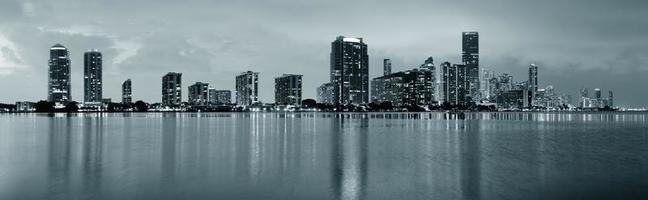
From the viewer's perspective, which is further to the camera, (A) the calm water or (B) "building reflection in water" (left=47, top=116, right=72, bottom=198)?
(B) "building reflection in water" (left=47, top=116, right=72, bottom=198)

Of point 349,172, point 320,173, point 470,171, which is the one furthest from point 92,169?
point 470,171

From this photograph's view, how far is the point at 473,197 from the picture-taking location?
64.2ft

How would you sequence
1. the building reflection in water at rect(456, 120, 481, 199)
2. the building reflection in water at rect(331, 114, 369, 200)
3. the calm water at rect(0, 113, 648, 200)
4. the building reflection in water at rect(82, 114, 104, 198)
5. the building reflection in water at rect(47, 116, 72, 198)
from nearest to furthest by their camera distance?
the calm water at rect(0, 113, 648, 200) → the building reflection in water at rect(331, 114, 369, 200) → the building reflection in water at rect(456, 120, 481, 199) → the building reflection in water at rect(47, 116, 72, 198) → the building reflection in water at rect(82, 114, 104, 198)

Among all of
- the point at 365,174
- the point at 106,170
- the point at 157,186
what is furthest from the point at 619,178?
→ the point at 106,170

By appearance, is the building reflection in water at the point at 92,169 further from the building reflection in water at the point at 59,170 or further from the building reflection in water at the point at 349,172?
the building reflection in water at the point at 349,172

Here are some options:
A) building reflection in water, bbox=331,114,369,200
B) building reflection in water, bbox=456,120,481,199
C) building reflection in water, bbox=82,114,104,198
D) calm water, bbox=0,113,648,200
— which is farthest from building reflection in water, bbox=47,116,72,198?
building reflection in water, bbox=456,120,481,199

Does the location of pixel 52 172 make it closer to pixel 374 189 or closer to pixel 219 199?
pixel 219 199

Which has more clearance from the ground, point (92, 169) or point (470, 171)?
point (92, 169)

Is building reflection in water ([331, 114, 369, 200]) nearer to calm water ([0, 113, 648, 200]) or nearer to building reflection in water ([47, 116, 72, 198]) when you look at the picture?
calm water ([0, 113, 648, 200])

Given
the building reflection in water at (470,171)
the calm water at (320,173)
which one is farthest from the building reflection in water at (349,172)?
the building reflection in water at (470,171)

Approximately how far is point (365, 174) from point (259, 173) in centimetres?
564

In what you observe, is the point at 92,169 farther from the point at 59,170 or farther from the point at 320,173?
the point at 320,173

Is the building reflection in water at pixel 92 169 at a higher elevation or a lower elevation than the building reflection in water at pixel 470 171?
higher

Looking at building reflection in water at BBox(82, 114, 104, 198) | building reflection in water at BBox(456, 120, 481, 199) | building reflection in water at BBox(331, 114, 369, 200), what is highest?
building reflection in water at BBox(82, 114, 104, 198)
